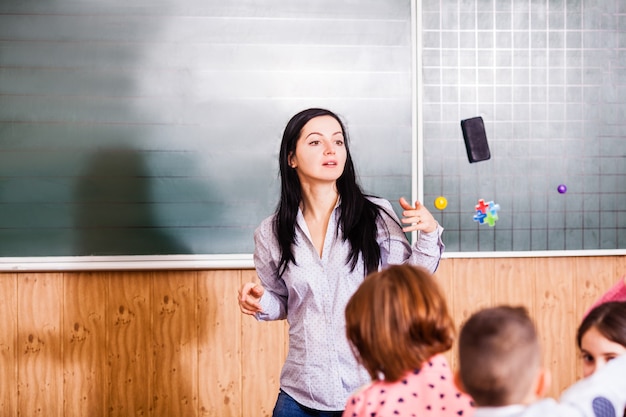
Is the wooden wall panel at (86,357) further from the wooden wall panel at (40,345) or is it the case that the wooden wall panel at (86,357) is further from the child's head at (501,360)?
the child's head at (501,360)

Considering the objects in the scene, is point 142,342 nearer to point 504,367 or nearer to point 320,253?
A: point 320,253

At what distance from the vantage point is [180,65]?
2.66 meters

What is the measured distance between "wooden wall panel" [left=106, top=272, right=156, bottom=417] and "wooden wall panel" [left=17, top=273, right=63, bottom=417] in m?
0.18

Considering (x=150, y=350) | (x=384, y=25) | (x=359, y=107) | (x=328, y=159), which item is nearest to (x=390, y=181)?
(x=359, y=107)

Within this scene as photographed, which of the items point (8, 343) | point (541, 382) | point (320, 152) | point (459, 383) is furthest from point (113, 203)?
point (541, 382)

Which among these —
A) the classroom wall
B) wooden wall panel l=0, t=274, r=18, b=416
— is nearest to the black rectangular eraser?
the classroom wall

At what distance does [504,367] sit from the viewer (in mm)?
1156

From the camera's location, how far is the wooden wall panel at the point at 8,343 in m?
2.67

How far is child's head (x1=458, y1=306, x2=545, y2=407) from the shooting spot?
116 cm

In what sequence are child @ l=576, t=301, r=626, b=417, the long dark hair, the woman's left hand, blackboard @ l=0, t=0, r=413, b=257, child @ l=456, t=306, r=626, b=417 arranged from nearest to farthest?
child @ l=456, t=306, r=626, b=417 → child @ l=576, t=301, r=626, b=417 → the woman's left hand → the long dark hair → blackboard @ l=0, t=0, r=413, b=257

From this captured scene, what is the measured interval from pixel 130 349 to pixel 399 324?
1620mm

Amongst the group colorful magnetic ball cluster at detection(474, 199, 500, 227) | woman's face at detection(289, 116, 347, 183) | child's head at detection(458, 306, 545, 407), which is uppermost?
woman's face at detection(289, 116, 347, 183)

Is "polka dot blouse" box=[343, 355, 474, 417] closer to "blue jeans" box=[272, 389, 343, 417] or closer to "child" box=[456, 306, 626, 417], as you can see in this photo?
"child" box=[456, 306, 626, 417]

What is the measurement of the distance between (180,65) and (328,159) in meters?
0.95
